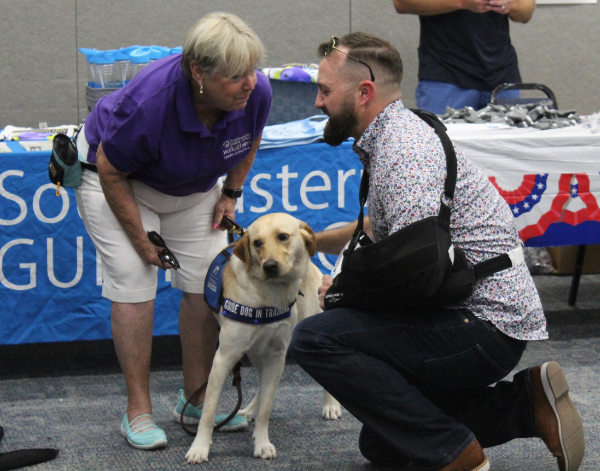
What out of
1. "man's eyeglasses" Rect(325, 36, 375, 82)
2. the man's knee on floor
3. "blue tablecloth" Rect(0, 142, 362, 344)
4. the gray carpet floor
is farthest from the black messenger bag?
"blue tablecloth" Rect(0, 142, 362, 344)

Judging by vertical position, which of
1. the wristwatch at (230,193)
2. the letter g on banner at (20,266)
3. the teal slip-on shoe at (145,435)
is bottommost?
the teal slip-on shoe at (145,435)

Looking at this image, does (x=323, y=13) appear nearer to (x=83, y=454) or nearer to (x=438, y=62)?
(x=438, y=62)

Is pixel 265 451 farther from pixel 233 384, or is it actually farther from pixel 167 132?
pixel 167 132

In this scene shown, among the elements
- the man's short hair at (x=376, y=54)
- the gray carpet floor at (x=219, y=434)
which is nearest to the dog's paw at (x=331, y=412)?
the gray carpet floor at (x=219, y=434)

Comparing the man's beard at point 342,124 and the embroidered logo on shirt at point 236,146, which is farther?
the embroidered logo on shirt at point 236,146

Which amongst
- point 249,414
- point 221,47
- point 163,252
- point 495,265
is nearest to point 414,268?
point 495,265

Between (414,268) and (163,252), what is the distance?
3.14 feet

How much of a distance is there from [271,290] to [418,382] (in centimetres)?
56

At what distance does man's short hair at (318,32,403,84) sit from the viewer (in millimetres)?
2037

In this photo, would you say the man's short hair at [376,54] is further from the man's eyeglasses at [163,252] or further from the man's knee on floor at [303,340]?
the man's eyeglasses at [163,252]

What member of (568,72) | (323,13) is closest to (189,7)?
(323,13)

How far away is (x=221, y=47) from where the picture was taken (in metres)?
2.12

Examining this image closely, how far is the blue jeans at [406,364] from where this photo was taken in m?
2.00

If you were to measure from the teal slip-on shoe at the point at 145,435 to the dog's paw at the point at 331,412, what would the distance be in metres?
0.60
